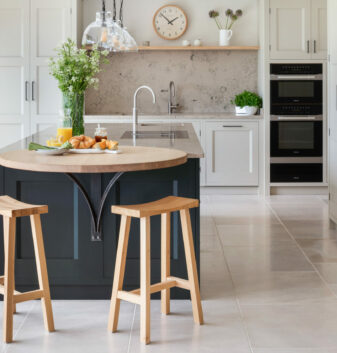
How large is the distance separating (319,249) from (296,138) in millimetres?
2610

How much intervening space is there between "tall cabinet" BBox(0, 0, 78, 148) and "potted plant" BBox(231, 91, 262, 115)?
198 cm

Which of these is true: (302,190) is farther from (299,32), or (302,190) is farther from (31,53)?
(31,53)

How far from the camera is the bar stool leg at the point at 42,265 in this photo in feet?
9.95

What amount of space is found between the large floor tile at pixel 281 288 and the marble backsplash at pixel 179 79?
13.0 feet

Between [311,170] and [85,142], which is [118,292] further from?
[311,170]

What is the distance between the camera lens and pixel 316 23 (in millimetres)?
7043

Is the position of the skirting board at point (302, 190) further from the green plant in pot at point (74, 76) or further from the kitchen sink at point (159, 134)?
the green plant in pot at point (74, 76)

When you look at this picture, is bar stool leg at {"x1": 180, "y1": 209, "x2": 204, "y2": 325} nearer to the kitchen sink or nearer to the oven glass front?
the kitchen sink

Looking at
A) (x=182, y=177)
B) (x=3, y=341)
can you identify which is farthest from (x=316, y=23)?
(x=3, y=341)

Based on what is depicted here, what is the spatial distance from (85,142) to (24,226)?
1.92 feet

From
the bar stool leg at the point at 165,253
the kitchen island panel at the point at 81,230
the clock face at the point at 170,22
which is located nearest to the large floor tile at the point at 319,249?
the kitchen island panel at the point at 81,230

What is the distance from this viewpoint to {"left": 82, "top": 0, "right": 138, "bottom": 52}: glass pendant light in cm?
409

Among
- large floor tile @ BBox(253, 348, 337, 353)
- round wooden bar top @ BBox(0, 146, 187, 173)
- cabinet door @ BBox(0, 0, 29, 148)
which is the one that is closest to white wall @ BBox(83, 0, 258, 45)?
cabinet door @ BBox(0, 0, 29, 148)

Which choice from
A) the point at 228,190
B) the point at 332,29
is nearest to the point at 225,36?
the point at 228,190
